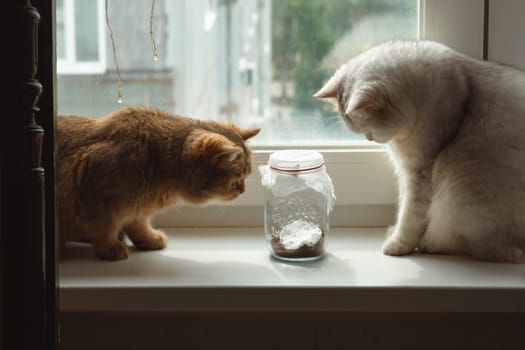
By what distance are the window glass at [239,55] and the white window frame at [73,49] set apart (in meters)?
0.01

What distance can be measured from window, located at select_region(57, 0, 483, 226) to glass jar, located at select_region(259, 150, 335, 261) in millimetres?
152

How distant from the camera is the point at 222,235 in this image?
1220mm

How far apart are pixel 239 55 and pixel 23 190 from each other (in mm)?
723

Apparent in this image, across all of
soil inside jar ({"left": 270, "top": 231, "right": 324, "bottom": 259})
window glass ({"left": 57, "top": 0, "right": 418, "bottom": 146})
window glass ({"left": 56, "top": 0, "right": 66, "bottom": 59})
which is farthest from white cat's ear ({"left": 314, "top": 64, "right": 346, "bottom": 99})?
window glass ({"left": 56, "top": 0, "right": 66, "bottom": 59})

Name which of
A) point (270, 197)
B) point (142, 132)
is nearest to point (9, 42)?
point (142, 132)

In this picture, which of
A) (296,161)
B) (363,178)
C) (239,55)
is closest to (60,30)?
(239,55)

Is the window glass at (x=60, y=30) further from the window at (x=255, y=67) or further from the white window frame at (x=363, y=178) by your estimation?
the white window frame at (x=363, y=178)

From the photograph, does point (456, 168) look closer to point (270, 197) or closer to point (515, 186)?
point (515, 186)

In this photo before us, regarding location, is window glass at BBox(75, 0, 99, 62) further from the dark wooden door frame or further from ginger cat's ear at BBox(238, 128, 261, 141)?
the dark wooden door frame

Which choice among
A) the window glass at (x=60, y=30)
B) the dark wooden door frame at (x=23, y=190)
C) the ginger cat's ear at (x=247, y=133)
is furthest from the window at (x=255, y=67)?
the dark wooden door frame at (x=23, y=190)

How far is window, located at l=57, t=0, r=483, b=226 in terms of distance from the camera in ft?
4.01

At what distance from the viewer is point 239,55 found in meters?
1.24

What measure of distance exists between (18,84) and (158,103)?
0.66 m

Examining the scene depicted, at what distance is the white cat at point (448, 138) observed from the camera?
3.21 ft
